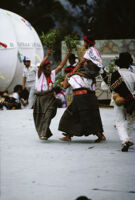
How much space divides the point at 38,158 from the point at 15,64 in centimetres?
1185

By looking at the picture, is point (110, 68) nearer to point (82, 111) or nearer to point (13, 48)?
point (13, 48)

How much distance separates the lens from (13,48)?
18250 millimetres

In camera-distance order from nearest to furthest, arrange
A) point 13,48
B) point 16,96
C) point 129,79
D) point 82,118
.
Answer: point 129,79 → point 82,118 → point 16,96 → point 13,48

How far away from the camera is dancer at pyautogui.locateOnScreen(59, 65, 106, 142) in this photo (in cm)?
838

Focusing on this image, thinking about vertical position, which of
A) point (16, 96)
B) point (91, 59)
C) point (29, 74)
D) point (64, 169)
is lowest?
point (16, 96)

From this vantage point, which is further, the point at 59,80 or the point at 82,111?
the point at 59,80

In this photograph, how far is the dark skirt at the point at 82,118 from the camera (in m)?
8.38

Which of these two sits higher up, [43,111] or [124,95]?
[124,95]

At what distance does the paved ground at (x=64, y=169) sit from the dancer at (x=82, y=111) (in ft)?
0.83

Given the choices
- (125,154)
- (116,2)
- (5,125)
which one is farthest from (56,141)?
(116,2)

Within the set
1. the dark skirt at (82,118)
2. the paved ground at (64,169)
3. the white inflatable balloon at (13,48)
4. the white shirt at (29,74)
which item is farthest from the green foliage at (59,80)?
the dark skirt at (82,118)

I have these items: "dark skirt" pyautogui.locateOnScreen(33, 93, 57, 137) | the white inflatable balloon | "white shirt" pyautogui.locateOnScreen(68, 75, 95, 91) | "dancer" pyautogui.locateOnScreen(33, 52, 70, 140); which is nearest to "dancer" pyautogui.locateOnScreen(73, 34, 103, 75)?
"white shirt" pyautogui.locateOnScreen(68, 75, 95, 91)

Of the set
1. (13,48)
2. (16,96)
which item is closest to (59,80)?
(16,96)

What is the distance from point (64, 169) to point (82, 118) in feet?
7.63
